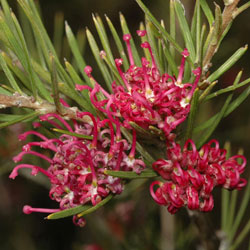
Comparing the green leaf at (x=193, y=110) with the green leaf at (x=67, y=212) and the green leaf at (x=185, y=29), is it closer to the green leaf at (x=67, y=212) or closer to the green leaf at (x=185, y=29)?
the green leaf at (x=185, y=29)

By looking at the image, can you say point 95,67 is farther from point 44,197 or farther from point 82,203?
point 82,203

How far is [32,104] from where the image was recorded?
715 mm

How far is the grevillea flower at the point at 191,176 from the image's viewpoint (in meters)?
0.69

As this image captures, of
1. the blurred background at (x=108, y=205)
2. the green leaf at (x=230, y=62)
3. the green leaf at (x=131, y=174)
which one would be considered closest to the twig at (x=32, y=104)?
the green leaf at (x=131, y=174)

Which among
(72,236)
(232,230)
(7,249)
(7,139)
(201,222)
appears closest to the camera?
(201,222)

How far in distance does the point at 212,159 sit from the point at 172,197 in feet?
0.33

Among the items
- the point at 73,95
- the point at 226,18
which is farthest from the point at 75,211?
the point at 226,18

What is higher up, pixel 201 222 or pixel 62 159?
pixel 62 159

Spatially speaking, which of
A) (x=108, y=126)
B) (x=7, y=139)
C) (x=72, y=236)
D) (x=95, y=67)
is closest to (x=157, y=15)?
(x=95, y=67)

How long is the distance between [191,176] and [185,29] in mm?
253

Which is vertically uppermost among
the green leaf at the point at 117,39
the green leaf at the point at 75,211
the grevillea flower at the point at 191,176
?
the green leaf at the point at 117,39

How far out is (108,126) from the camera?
74 cm

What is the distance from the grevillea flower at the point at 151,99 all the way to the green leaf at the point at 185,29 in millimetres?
33

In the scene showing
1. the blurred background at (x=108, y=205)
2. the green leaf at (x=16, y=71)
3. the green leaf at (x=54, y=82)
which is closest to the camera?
the green leaf at (x=54, y=82)
